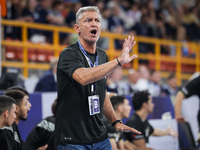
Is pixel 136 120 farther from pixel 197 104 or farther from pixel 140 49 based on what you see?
pixel 140 49

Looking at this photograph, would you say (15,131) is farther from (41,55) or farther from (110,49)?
(110,49)

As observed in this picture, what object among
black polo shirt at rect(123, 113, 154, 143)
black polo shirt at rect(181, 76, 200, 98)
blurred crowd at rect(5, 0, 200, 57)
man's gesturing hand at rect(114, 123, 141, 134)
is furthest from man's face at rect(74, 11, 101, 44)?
blurred crowd at rect(5, 0, 200, 57)

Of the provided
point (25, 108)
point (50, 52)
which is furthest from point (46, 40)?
point (25, 108)

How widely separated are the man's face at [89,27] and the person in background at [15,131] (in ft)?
5.05

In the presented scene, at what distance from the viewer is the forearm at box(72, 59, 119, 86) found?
8.05ft

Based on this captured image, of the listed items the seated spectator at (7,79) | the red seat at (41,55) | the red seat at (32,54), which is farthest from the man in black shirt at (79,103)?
the red seat at (41,55)

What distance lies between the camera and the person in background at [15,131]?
3.61 metres

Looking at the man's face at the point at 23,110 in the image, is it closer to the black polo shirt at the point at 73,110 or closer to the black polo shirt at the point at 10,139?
the black polo shirt at the point at 10,139

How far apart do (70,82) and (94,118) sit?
0.36 meters

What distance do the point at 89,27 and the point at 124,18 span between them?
10171 mm

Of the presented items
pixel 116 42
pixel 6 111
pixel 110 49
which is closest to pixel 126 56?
pixel 6 111

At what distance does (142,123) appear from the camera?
573cm

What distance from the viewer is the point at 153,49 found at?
42.3ft

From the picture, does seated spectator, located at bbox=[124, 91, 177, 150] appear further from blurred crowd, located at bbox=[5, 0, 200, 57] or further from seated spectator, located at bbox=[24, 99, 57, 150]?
blurred crowd, located at bbox=[5, 0, 200, 57]
